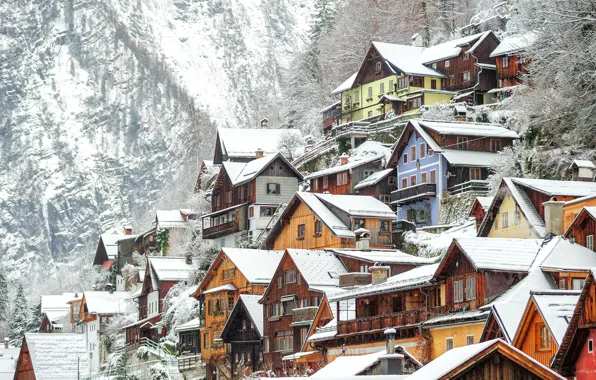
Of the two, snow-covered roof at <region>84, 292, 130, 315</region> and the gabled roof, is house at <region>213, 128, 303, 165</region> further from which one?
snow-covered roof at <region>84, 292, 130, 315</region>

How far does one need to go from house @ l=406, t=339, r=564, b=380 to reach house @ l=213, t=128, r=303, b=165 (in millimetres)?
84400

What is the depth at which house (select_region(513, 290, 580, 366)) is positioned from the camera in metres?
43.5

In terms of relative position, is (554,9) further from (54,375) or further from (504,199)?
(54,375)

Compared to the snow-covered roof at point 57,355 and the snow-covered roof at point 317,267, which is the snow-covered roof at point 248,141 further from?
the snow-covered roof at point 317,267

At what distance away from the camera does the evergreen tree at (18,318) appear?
142 meters

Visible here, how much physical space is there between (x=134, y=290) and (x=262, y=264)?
143ft

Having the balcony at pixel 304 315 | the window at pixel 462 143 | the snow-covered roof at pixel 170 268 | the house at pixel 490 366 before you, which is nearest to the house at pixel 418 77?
the window at pixel 462 143

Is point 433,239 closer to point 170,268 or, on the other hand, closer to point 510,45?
point 510,45

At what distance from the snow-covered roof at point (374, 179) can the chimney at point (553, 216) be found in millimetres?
33771

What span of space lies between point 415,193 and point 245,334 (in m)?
16.3

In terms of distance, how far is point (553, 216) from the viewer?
60.5 m

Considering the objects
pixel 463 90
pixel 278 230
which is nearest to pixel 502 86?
pixel 463 90

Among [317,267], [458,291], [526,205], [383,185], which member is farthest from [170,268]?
[458,291]

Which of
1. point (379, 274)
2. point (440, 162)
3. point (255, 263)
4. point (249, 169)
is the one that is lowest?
point (379, 274)
